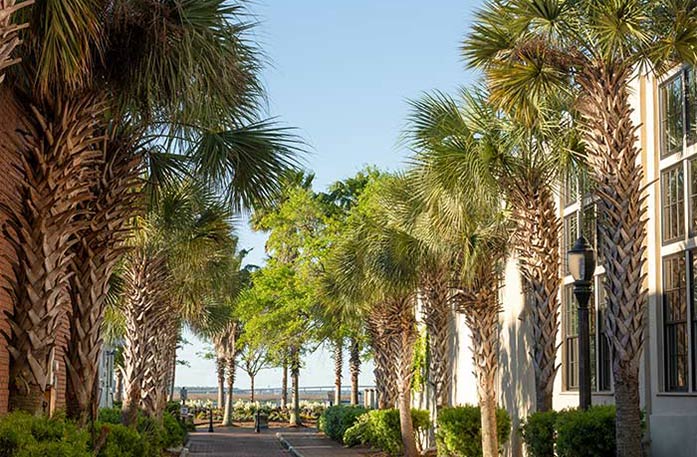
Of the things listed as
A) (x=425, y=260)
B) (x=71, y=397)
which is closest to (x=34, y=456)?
(x=71, y=397)

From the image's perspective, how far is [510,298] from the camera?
2659 cm

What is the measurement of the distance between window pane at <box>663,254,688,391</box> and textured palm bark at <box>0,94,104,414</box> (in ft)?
32.9

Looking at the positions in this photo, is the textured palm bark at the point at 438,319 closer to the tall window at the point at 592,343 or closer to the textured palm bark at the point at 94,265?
the tall window at the point at 592,343

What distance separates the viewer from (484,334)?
23.0 metres

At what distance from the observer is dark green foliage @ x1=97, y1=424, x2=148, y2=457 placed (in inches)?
627

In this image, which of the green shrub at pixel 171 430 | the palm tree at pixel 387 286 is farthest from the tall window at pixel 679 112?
the green shrub at pixel 171 430

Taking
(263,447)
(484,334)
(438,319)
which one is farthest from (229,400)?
(484,334)

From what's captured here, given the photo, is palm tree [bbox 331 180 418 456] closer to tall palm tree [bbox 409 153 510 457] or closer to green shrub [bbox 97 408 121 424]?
tall palm tree [bbox 409 153 510 457]

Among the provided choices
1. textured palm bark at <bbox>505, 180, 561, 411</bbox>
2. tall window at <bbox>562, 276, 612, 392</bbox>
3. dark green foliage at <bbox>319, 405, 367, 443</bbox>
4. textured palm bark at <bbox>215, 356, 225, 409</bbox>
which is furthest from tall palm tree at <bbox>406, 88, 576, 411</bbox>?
textured palm bark at <bbox>215, 356, 225, 409</bbox>

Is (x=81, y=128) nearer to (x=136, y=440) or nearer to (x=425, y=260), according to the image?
(x=136, y=440)

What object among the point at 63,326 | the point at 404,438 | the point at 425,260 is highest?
the point at 425,260

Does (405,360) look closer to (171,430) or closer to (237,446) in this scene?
(171,430)

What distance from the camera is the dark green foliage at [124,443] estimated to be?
15938 millimetres

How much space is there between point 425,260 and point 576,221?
14.2ft
